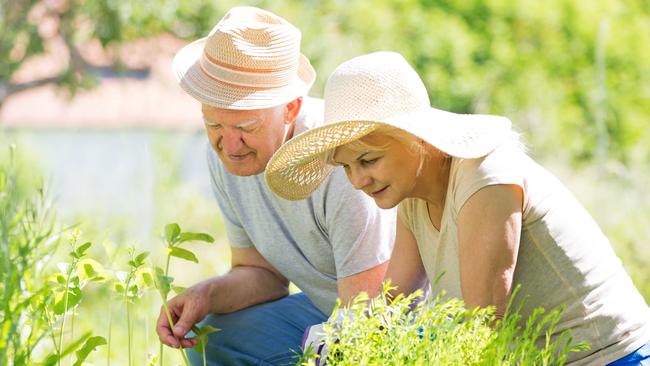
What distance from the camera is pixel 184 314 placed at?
2971mm

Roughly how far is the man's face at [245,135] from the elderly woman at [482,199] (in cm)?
38

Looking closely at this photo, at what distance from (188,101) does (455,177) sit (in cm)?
1713

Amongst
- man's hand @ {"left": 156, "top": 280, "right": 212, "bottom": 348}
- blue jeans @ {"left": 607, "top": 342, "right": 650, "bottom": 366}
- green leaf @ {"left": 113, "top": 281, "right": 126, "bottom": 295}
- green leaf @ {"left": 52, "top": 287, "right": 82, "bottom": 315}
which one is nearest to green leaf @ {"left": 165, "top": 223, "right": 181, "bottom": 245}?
green leaf @ {"left": 113, "top": 281, "right": 126, "bottom": 295}

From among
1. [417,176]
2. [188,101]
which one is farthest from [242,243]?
[188,101]

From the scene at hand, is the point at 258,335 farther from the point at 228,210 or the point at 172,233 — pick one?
the point at 172,233

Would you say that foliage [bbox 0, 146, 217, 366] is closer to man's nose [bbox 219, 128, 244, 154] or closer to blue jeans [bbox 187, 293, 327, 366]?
man's nose [bbox 219, 128, 244, 154]

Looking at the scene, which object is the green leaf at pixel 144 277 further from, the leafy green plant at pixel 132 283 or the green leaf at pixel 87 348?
the green leaf at pixel 87 348

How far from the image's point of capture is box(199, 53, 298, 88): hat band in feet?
9.43

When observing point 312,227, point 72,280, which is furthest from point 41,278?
point 312,227

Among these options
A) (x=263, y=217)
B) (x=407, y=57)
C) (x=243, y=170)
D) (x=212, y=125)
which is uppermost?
(x=212, y=125)

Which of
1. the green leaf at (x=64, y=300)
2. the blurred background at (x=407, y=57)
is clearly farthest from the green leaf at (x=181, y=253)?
the blurred background at (x=407, y=57)

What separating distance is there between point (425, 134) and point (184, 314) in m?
1.03

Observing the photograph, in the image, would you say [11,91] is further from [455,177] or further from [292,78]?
[455,177]

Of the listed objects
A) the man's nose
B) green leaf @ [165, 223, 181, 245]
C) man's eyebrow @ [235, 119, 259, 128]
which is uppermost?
man's eyebrow @ [235, 119, 259, 128]
